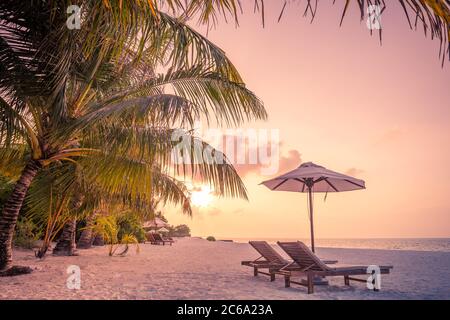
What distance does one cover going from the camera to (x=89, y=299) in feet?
16.9

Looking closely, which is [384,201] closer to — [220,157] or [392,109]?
[392,109]

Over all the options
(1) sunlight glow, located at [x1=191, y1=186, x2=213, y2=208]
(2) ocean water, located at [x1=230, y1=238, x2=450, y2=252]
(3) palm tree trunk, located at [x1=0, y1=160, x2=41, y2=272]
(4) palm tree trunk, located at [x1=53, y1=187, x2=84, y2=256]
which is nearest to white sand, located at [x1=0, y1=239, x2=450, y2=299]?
(3) palm tree trunk, located at [x1=0, y1=160, x2=41, y2=272]

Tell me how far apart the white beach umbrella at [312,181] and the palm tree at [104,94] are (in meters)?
1.82

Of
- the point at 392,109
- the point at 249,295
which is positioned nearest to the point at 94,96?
the point at 249,295

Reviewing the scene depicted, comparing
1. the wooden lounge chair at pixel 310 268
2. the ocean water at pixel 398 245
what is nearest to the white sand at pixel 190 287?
the wooden lounge chair at pixel 310 268

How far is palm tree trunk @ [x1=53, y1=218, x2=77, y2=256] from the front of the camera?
39.1 ft

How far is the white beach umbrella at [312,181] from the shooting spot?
693 centimetres

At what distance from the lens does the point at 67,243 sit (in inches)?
477

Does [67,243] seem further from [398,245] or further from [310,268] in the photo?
[398,245]

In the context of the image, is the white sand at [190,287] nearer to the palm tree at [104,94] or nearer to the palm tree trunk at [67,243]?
the palm tree at [104,94]

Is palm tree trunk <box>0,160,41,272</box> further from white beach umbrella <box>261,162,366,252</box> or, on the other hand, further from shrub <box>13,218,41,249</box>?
shrub <box>13,218,41,249</box>

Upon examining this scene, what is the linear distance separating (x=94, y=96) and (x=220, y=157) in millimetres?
3394

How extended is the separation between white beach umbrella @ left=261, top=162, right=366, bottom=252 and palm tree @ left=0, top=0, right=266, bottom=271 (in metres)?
1.82

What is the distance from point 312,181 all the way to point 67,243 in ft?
28.2
